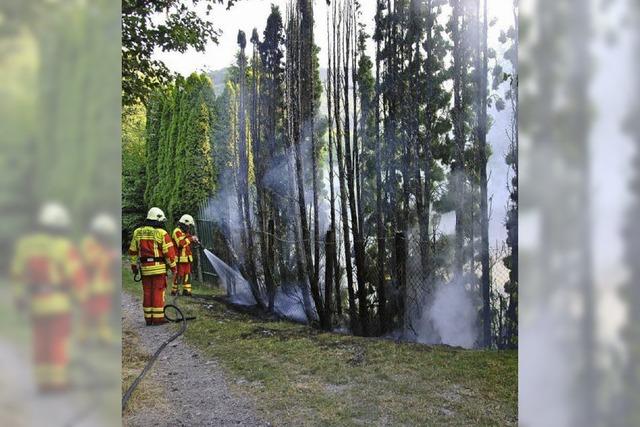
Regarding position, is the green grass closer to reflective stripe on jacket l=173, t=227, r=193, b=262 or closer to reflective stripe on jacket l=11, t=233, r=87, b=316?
reflective stripe on jacket l=173, t=227, r=193, b=262

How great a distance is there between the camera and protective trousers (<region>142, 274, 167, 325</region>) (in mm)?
5289

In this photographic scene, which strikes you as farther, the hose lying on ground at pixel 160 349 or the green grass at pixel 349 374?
the hose lying on ground at pixel 160 349

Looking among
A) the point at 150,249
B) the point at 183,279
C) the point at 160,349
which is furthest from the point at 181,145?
the point at 160,349

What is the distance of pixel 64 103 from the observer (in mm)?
1249

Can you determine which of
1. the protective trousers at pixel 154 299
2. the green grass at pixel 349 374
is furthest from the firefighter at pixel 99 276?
the protective trousers at pixel 154 299

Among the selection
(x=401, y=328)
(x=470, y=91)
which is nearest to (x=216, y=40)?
(x=470, y=91)

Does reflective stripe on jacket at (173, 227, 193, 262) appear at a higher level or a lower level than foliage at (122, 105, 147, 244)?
lower

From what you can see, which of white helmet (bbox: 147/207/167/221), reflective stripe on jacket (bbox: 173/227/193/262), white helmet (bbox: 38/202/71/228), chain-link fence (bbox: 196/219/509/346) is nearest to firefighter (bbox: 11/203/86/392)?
white helmet (bbox: 38/202/71/228)

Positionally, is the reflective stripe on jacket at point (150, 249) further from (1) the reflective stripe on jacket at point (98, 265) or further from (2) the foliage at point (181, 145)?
(1) the reflective stripe on jacket at point (98, 265)

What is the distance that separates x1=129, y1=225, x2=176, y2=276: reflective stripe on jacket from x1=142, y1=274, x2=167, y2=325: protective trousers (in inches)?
3.8

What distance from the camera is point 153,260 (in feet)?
17.2

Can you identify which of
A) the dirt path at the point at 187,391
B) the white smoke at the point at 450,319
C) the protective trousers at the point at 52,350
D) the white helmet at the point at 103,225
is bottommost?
the dirt path at the point at 187,391

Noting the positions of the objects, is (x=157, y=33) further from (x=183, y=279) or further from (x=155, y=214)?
(x=183, y=279)

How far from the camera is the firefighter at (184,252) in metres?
5.52
